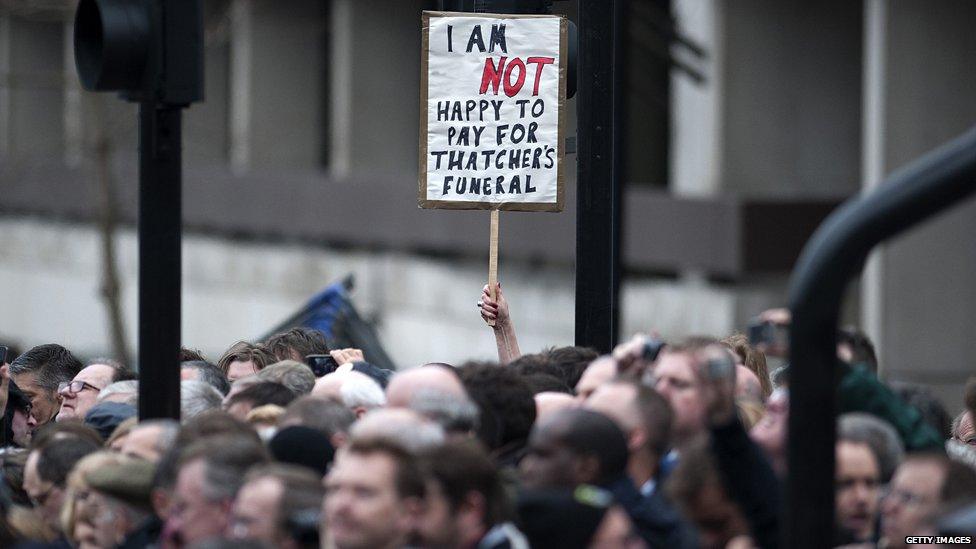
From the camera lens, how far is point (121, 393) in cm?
742

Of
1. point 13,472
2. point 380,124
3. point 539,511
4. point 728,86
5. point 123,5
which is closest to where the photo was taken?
point 539,511

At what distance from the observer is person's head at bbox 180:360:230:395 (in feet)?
25.7

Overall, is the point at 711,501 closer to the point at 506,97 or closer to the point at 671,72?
the point at 506,97

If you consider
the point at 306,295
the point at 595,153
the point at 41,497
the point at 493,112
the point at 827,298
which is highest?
the point at 493,112

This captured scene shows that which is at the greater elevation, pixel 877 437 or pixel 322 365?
pixel 877 437

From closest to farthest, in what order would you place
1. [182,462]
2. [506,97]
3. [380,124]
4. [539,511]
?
[539,511], [182,462], [506,97], [380,124]

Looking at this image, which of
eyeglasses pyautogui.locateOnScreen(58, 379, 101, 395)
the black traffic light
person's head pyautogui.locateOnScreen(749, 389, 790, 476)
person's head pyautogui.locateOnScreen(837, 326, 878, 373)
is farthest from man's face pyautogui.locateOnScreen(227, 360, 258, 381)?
person's head pyautogui.locateOnScreen(749, 389, 790, 476)

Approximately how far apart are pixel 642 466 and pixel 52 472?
205cm

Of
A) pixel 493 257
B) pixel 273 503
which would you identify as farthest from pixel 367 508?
pixel 493 257

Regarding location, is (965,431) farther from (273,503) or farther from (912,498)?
(273,503)

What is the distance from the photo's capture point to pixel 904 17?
57.7ft

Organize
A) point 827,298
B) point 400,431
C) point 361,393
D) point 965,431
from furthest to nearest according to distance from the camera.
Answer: point 965,431 < point 361,393 < point 400,431 < point 827,298

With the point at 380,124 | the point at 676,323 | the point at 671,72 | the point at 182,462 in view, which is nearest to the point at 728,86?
the point at 671,72

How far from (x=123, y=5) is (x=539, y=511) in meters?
2.03
